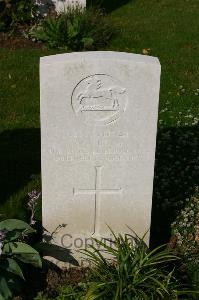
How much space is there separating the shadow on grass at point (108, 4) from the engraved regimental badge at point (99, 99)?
27.5 ft

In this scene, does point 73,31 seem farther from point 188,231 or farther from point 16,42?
point 188,231

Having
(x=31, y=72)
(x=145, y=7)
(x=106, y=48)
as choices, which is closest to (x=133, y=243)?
(x=31, y=72)

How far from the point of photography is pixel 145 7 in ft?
44.0

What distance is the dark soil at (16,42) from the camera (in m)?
10.3

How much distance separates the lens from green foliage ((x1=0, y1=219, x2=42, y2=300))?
4.47 metres

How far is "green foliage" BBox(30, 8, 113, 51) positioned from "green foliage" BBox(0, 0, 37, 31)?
37 centimetres

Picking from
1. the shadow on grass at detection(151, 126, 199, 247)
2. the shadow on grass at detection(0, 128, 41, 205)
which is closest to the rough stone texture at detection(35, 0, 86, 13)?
the shadow on grass at detection(0, 128, 41, 205)

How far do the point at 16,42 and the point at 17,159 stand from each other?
13.8 feet

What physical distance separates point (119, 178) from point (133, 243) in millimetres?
677

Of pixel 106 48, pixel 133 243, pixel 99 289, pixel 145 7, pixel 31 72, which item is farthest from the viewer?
pixel 145 7

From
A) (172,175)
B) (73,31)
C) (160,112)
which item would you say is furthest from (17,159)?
(73,31)

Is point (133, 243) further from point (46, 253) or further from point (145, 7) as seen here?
point (145, 7)

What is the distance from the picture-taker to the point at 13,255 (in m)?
4.71

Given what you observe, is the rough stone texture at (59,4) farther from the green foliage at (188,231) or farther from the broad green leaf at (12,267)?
the broad green leaf at (12,267)
